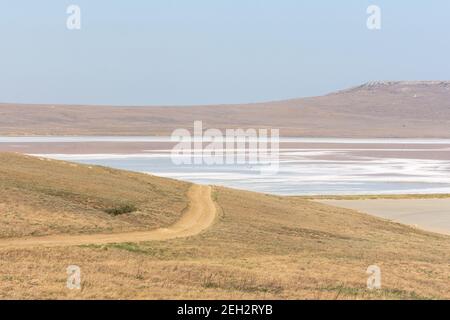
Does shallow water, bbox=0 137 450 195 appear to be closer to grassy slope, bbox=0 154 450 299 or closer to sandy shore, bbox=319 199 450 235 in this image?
sandy shore, bbox=319 199 450 235

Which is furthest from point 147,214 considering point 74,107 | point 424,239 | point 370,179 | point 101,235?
point 74,107

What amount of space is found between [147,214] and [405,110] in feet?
537

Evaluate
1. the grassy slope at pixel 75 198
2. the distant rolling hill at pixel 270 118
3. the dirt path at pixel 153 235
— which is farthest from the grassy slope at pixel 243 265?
the distant rolling hill at pixel 270 118

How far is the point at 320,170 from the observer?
57.3 m

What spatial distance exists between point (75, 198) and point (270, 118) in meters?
141

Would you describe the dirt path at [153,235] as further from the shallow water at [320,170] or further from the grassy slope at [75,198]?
the shallow water at [320,170]

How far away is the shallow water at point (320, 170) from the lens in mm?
45750

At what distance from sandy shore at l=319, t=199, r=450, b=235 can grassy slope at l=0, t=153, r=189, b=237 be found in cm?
960

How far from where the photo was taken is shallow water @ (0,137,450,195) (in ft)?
150

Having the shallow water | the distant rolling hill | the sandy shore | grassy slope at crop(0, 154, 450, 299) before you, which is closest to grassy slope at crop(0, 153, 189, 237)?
grassy slope at crop(0, 154, 450, 299)

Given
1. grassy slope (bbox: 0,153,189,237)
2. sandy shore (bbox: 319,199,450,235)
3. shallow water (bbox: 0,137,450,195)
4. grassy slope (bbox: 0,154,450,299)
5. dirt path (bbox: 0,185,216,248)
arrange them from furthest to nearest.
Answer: shallow water (bbox: 0,137,450,195) → sandy shore (bbox: 319,199,450,235) → grassy slope (bbox: 0,153,189,237) → dirt path (bbox: 0,185,216,248) → grassy slope (bbox: 0,154,450,299)

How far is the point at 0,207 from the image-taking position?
2175 centimetres

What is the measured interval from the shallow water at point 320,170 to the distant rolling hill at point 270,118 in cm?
4582

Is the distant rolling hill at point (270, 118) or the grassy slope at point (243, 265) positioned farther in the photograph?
the distant rolling hill at point (270, 118)
